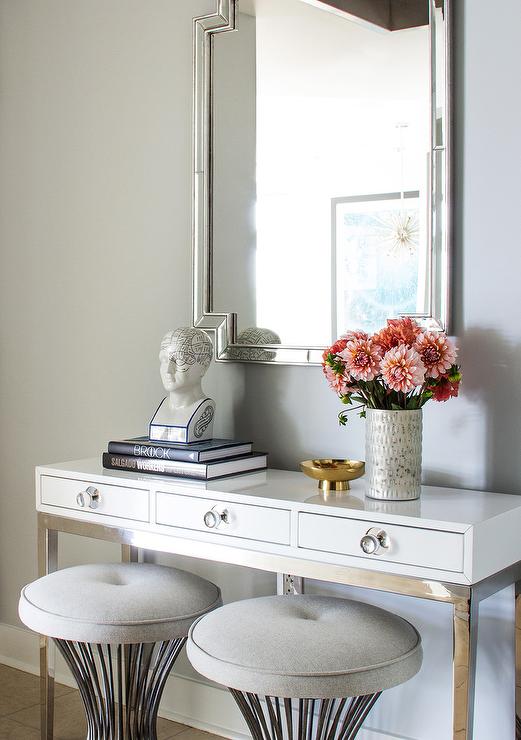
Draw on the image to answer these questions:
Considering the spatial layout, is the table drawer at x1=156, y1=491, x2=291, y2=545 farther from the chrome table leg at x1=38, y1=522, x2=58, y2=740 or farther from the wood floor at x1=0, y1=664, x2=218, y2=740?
the wood floor at x1=0, y1=664, x2=218, y2=740

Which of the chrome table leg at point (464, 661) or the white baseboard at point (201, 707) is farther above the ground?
the chrome table leg at point (464, 661)

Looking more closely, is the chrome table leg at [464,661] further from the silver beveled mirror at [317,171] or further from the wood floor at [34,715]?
the wood floor at [34,715]

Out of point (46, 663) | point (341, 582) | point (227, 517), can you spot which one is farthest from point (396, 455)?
point (46, 663)

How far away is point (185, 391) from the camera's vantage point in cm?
230

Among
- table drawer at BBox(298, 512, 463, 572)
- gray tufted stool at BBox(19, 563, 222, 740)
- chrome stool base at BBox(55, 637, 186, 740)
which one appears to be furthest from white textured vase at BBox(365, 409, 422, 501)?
chrome stool base at BBox(55, 637, 186, 740)

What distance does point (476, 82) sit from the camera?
1.99 metres

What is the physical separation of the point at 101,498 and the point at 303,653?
0.83 metres

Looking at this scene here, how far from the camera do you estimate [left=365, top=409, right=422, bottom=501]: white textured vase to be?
187 centimetres

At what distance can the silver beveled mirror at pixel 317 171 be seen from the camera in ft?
6.79

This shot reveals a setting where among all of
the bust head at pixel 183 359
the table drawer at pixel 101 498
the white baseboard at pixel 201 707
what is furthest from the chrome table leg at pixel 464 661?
the bust head at pixel 183 359

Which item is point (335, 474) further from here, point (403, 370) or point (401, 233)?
point (401, 233)

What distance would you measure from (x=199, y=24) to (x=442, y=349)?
1271 mm

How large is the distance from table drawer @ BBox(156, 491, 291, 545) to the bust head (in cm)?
32

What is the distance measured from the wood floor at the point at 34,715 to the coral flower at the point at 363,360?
1268 millimetres
